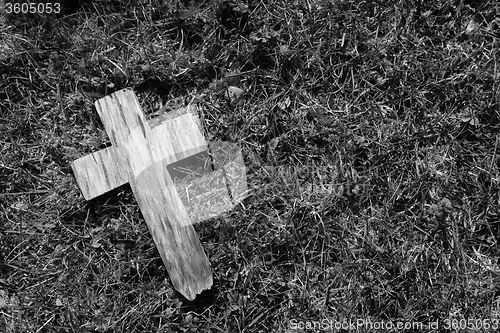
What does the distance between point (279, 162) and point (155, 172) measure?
26.1 inches

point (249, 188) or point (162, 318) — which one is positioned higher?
Answer: point (249, 188)

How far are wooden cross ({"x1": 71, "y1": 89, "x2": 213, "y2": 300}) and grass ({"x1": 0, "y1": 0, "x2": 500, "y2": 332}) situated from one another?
0.12 m

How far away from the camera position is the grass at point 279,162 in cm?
298

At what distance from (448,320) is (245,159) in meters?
1.34

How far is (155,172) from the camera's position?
9.53 ft

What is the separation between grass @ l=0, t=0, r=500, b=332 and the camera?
2979mm

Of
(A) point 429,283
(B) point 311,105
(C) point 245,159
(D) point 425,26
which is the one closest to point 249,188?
(C) point 245,159

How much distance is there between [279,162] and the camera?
3.08m

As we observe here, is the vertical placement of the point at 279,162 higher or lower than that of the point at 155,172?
lower

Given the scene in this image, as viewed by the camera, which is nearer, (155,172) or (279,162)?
(155,172)

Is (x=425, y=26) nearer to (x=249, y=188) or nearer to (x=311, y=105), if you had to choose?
(x=311, y=105)

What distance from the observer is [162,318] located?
2.98 metres

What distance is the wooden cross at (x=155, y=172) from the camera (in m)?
2.89

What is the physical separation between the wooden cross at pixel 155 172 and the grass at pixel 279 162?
12 centimetres
